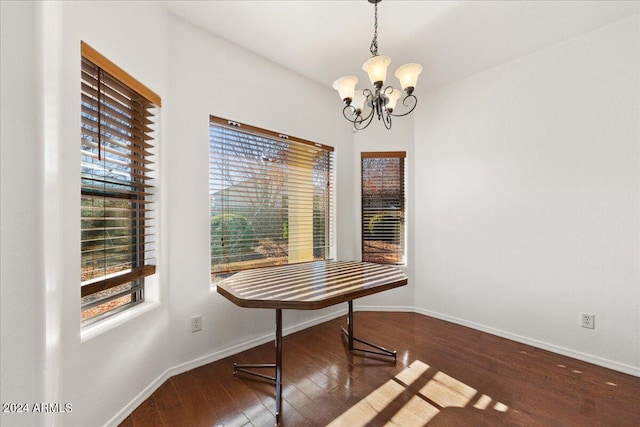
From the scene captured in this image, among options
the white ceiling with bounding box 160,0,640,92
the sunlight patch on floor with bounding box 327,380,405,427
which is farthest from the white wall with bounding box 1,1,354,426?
the sunlight patch on floor with bounding box 327,380,405,427

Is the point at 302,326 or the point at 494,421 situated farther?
the point at 302,326

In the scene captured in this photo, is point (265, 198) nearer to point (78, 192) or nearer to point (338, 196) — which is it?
point (338, 196)

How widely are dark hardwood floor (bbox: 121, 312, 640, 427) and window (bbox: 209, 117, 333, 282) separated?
88cm

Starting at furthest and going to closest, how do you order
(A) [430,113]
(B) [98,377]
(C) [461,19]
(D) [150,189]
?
1. (A) [430,113]
2. (C) [461,19]
3. (D) [150,189]
4. (B) [98,377]

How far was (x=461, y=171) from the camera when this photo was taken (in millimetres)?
3027

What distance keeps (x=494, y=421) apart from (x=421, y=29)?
2.81 metres

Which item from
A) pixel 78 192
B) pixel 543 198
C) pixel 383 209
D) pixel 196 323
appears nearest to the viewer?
pixel 78 192

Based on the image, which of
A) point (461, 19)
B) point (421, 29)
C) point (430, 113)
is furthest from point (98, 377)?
point (430, 113)

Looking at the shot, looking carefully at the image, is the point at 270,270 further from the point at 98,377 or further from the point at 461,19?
the point at 461,19

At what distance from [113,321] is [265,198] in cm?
151

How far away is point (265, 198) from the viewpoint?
2.66 metres

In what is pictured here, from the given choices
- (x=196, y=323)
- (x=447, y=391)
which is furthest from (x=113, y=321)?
(x=447, y=391)

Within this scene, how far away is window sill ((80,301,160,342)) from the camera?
1.38 meters

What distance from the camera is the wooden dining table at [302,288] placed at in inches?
58.9
